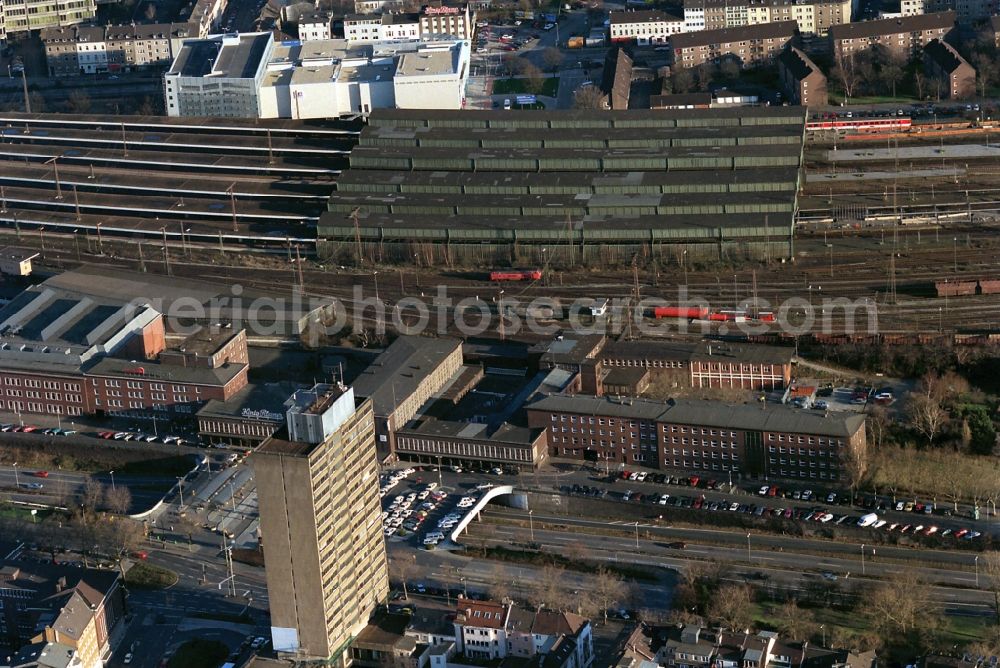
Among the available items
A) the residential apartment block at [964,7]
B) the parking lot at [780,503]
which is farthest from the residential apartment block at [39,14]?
the parking lot at [780,503]

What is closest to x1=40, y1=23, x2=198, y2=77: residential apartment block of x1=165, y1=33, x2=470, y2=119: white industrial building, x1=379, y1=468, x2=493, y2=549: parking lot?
x1=165, y1=33, x2=470, y2=119: white industrial building

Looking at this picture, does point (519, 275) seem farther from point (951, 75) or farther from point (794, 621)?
point (794, 621)

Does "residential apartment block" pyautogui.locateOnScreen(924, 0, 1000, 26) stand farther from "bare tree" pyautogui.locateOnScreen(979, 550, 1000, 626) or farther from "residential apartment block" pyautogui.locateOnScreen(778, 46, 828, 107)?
"bare tree" pyautogui.locateOnScreen(979, 550, 1000, 626)

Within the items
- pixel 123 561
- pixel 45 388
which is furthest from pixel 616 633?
pixel 45 388

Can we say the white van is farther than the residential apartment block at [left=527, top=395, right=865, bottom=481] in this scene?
No

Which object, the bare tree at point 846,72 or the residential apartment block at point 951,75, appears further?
the bare tree at point 846,72

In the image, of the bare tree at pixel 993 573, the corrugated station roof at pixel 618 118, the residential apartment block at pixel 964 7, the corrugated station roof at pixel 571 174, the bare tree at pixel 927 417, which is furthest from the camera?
the residential apartment block at pixel 964 7

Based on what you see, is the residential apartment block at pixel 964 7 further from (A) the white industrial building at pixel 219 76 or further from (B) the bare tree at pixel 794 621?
(B) the bare tree at pixel 794 621
